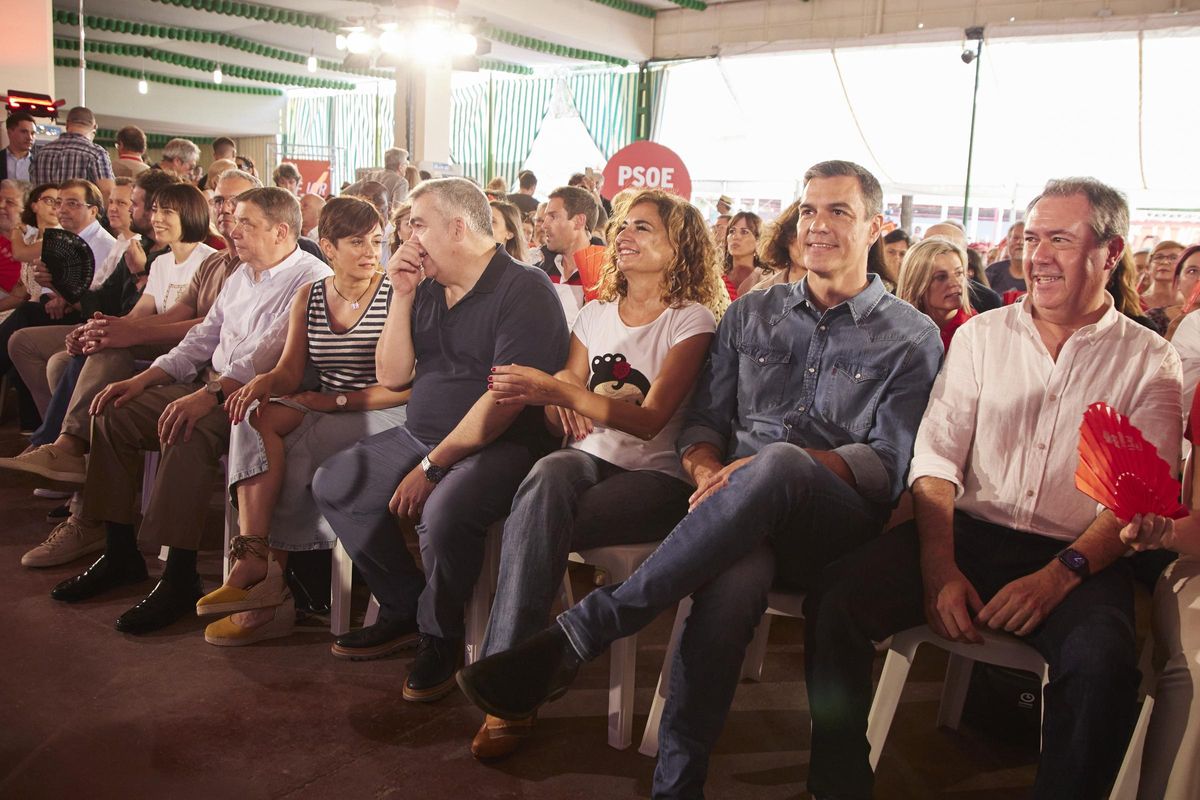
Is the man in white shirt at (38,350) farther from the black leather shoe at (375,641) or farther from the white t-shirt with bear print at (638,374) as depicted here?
the white t-shirt with bear print at (638,374)

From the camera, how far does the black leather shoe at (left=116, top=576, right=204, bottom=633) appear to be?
2.78 metres

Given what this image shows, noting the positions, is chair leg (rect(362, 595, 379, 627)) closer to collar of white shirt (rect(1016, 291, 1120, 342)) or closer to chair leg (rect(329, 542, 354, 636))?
chair leg (rect(329, 542, 354, 636))

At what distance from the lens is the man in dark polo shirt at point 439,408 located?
256 centimetres

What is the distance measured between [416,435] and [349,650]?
624mm

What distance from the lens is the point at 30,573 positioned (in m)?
3.18

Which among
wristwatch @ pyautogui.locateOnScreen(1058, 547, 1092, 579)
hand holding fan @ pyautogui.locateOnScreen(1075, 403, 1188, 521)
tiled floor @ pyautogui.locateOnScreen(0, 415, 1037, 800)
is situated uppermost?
hand holding fan @ pyautogui.locateOnScreen(1075, 403, 1188, 521)

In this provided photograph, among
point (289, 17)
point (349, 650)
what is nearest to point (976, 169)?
point (289, 17)

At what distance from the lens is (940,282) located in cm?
317

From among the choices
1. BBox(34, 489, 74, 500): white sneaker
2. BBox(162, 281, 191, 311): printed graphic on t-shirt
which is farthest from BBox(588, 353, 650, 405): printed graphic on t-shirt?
BBox(34, 489, 74, 500): white sneaker

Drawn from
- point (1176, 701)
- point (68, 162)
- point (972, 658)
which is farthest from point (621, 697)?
point (68, 162)

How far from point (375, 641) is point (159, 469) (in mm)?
885

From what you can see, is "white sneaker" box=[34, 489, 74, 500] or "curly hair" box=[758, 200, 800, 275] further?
"white sneaker" box=[34, 489, 74, 500]

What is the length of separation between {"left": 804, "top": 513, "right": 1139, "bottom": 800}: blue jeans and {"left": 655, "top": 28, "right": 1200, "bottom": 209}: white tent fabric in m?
8.33

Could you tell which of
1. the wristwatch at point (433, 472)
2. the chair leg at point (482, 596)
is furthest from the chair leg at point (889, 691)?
the wristwatch at point (433, 472)
